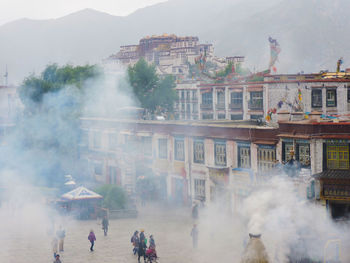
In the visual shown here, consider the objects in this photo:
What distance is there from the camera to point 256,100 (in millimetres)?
58875

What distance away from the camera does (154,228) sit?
3656 centimetres

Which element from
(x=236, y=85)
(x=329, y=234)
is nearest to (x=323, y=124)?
(x=329, y=234)

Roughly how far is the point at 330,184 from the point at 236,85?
3231 cm

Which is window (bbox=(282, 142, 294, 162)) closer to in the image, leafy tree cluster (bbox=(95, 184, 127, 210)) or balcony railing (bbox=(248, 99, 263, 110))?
leafy tree cluster (bbox=(95, 184, 127, 210))

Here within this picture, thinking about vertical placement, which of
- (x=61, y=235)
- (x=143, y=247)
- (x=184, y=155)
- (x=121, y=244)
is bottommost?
(x=121, y=244)

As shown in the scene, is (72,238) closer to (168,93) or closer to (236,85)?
(236,85)

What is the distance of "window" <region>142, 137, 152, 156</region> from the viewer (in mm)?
47094

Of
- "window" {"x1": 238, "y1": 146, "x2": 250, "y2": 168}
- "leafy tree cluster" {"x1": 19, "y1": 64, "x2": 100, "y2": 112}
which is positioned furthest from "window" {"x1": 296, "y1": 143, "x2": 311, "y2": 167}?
"leafy tree cluster" {"x1": 19, "y1": 64, "x2": 100, "y2": 112}

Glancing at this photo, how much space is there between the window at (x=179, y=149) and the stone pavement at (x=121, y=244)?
4.78 meters

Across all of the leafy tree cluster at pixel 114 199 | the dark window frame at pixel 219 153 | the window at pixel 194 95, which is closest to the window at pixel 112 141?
the leafy tree cluster at pixel 114 199

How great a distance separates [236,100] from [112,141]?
1602cm

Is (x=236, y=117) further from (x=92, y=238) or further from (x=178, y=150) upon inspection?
(x=92, y=238)

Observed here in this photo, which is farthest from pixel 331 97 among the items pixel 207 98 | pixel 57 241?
pixel 57 241

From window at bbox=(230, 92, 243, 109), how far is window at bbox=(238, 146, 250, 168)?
24309mm
